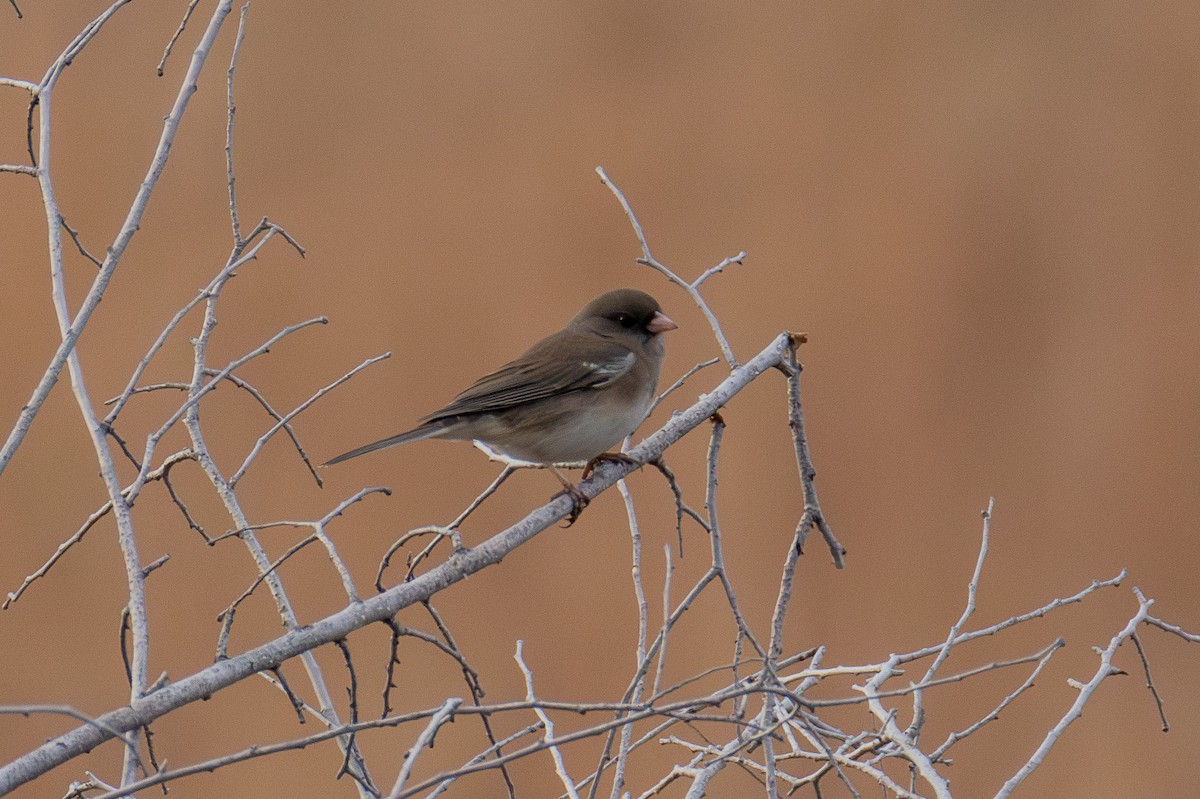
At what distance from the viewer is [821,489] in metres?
10.1

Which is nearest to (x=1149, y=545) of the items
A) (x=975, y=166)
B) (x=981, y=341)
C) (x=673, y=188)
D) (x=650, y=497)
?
(x=981, y=341)

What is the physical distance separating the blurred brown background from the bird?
5.29 meters

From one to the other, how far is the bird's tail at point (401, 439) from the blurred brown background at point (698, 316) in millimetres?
5645

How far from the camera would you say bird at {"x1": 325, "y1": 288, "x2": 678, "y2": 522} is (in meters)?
4.23

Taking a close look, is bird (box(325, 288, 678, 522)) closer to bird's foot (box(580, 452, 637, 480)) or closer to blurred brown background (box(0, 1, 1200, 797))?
bird's foot (box(580, 452, 637, 480))

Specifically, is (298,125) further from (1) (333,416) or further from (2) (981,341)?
(2) (981,341)

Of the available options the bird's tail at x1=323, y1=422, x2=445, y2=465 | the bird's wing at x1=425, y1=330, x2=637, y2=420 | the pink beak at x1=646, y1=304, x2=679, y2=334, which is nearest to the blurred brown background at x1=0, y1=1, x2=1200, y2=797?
the pink beak at x1=646, y1=304, x2=679, y2=334

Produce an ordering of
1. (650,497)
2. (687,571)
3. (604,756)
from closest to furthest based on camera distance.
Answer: (604,756), (687,571), (650,497)

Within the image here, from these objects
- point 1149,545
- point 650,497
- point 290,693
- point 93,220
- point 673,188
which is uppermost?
point 93,220

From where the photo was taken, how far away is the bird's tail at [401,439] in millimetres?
3707

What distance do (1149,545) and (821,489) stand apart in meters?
2.50

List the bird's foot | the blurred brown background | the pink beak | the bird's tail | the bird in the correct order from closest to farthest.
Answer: the bird's tail
the bird's foot
the bird
the pink beak
the blurred brown background

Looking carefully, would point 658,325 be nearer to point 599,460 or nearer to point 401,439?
point 599,460

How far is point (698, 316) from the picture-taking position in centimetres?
988
